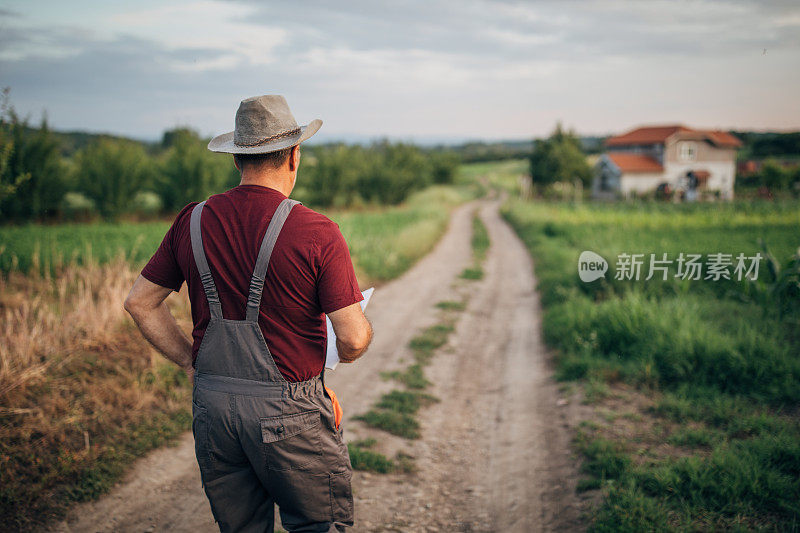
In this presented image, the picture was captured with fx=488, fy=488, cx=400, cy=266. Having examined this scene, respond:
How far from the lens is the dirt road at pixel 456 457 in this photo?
11.5ft

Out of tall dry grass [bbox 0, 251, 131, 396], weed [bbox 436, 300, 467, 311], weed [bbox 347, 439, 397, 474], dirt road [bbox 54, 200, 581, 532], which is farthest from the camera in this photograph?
weed [bbox 436, 300, 467, 311]

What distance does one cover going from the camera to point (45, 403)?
14.4 ft

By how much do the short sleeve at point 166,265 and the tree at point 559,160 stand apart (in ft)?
144

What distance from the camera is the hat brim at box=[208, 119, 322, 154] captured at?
198cm

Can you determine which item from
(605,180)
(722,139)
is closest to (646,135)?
(722,139)

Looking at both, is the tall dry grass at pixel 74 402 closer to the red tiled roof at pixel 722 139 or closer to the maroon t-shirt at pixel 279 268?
the maroon t-shirt at pixel 279 268

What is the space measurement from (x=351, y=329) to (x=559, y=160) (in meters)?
44.0

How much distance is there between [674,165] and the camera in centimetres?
4397

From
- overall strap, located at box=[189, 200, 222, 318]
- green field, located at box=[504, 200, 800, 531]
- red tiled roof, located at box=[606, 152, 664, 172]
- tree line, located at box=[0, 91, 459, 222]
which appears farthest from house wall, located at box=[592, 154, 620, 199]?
overall strap, located at box=[189, 200, 222, 318]

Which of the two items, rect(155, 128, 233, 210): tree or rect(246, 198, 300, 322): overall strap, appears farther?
rect(155, 128, 233, 210): tree

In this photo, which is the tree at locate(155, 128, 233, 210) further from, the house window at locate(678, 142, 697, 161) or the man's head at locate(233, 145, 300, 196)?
the house window at locate(678, 142, 697, 161)

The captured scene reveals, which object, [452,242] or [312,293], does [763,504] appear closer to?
[312,293]

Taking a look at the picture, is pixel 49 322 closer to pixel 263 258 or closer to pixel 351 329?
pixel 263 258

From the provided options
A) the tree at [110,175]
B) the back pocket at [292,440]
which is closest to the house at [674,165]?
the tree at [110,175]
